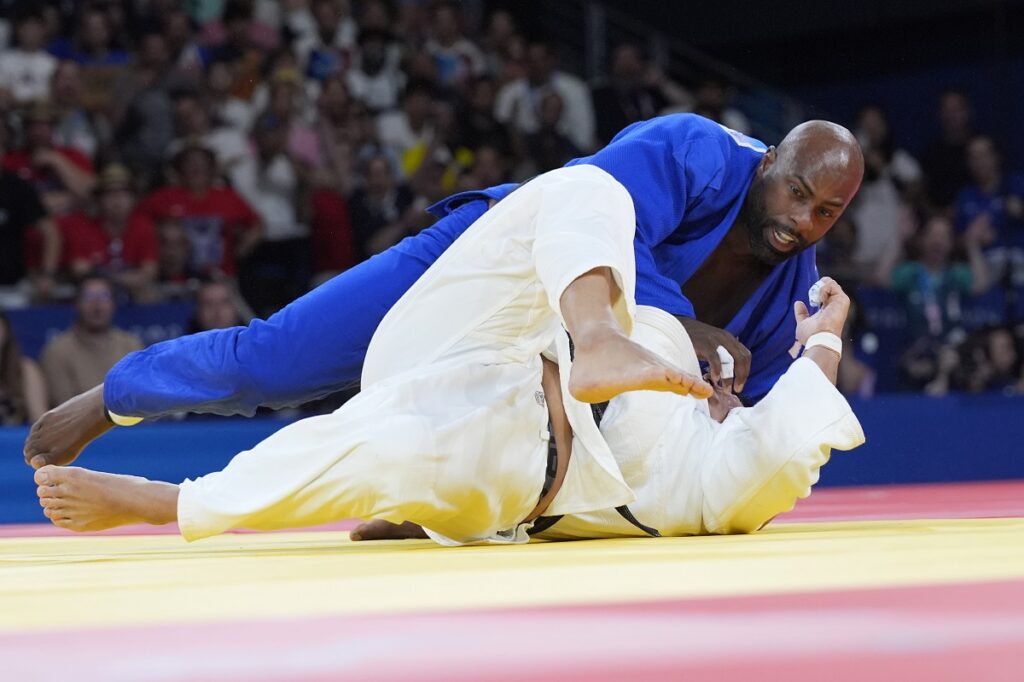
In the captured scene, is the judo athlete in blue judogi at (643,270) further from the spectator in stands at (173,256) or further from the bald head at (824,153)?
the spectator in stands at (173,256)

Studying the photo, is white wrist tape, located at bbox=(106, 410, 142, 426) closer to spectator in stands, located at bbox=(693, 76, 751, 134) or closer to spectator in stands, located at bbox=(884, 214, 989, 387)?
spectator in stands, located at bbox=(884, 214, 989, 387)

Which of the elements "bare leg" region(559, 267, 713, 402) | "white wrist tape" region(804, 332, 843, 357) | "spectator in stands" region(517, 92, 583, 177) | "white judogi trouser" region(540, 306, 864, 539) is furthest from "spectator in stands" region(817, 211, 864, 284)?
"bare leg" region(559, 267, 713, 402)

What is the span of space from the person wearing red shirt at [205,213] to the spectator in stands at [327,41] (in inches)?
40.8

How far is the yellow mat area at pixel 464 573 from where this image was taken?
44.5 inches

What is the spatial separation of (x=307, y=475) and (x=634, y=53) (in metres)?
5.50

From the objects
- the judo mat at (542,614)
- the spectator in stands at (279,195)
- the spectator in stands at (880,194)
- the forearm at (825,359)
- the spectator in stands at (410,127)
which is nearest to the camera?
the judo mat at (542,614)

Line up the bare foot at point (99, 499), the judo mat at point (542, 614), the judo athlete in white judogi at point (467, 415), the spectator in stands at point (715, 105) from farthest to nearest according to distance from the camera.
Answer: the spectator in stands at point (715, 105) → the bare foot at point (99, 499) → the judo athlete in white judogi at point (467, 415) → the judo mat at point (542, 614)

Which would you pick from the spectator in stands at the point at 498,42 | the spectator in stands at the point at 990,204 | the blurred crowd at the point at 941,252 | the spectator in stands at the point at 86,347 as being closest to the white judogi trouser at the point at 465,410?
the spectator in stands at the point at 86,347

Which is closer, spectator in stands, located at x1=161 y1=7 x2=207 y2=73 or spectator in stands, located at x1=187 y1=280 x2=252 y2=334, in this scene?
spectator in stands, located at x1=187 y1=280 x2=252 y2=334

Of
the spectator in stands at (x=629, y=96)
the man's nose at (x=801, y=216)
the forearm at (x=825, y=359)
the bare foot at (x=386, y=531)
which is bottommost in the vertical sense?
the bare foot at (x=386, y=531)

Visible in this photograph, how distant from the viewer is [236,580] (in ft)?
4.54

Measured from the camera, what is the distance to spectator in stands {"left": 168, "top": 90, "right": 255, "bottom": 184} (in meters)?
5.58

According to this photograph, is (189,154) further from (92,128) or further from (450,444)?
(450,444)

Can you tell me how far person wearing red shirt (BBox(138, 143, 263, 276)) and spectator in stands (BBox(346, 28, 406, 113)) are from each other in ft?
3.66
